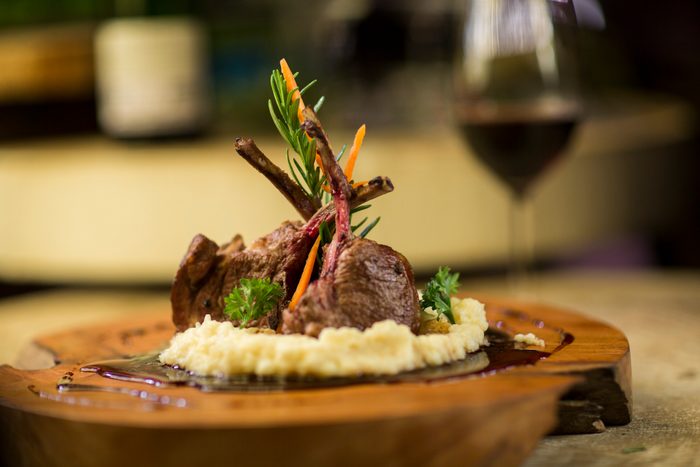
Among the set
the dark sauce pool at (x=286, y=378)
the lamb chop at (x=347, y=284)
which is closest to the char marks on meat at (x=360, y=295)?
the lamb chop at (x=347, y=284)

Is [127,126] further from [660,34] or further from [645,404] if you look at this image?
[660,34]

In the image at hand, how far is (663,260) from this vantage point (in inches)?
222

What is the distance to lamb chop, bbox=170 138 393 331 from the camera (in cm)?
155

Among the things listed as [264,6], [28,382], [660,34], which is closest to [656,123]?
[660,34]

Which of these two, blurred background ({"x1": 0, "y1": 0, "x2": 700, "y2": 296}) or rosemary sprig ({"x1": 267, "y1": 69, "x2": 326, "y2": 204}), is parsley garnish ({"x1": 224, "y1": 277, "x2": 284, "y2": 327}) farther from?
blurred background ({"x1": 0, "y1": 0, "x2": 700, "y2": 296})

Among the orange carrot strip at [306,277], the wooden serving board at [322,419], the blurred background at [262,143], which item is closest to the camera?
the wooden serving board at [322,419]

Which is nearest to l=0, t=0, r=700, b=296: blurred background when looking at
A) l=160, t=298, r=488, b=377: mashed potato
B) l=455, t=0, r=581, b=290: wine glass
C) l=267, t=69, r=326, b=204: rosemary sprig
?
l=455, t=0, r=581, b=290: wine glass

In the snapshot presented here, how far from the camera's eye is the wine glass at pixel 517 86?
2332 mm

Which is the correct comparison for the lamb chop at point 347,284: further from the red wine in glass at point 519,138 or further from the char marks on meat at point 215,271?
the red wine in glass at point 519,138

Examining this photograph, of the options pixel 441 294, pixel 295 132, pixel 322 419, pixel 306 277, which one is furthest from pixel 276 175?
pixel 322 419

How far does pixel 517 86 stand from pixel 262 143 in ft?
6.86

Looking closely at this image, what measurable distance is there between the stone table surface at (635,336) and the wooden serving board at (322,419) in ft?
0.19

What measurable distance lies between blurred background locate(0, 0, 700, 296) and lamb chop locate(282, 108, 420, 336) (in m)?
1.51

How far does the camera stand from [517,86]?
7.86 ft
